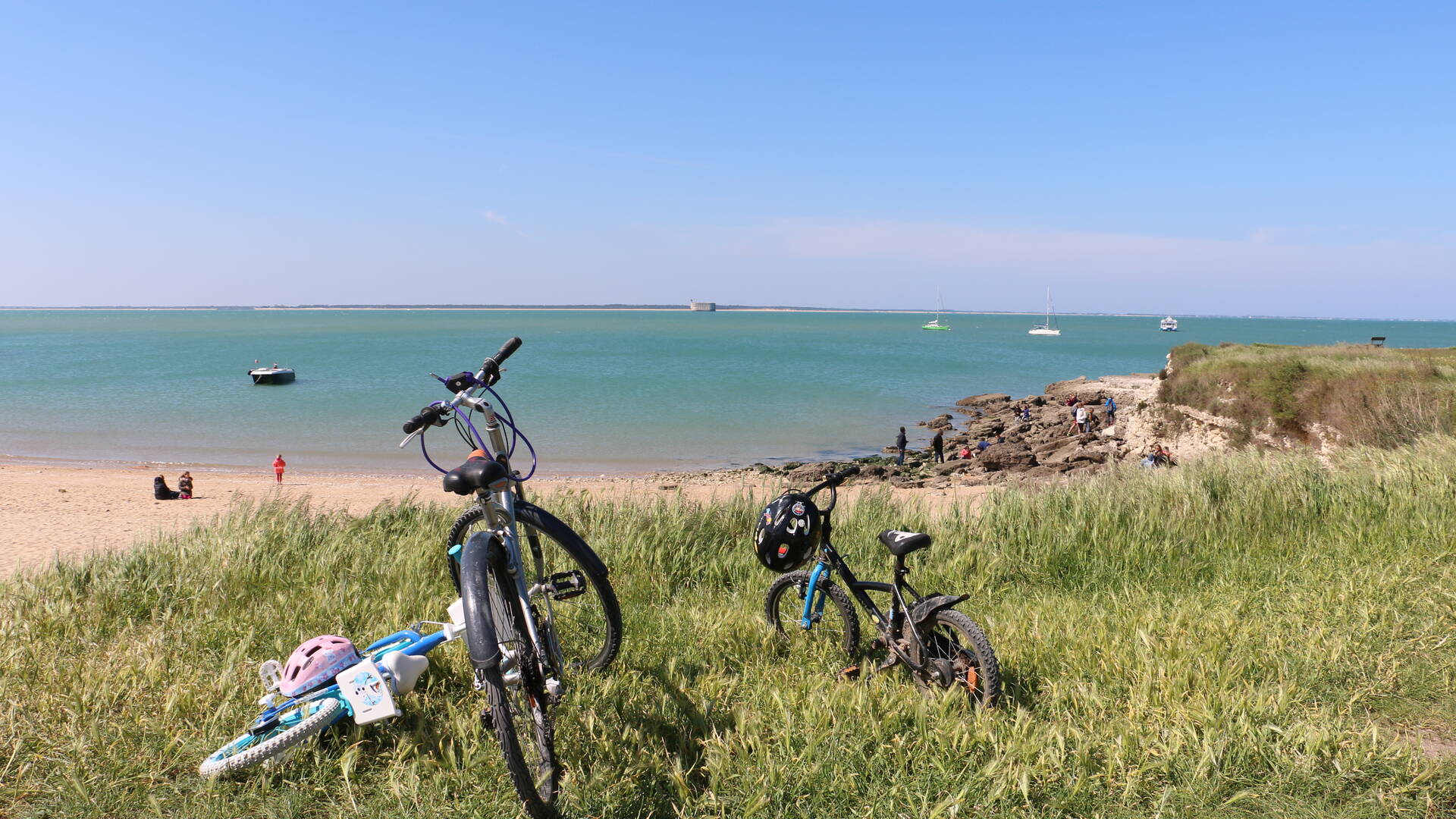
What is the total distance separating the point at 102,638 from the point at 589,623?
8.94ft

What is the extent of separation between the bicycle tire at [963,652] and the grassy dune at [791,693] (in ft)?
0.53

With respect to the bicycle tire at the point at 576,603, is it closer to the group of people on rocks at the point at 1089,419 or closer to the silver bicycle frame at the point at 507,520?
the silver bicycle frame at the point at 507,520

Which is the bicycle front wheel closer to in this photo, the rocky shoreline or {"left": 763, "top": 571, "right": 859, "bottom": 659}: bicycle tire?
{"left": 763, "top": 571, "right": 859, "bottom": 659}: bicycle tire

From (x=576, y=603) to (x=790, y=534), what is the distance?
147 cm

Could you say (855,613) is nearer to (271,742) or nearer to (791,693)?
(791,693)

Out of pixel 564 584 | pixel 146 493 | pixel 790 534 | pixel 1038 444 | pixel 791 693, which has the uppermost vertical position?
pixel 790 534

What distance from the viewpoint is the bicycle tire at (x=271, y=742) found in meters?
3.27

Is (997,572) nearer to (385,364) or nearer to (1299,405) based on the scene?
(1299,405)

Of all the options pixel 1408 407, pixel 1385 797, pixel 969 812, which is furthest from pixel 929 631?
pixel 1408 407

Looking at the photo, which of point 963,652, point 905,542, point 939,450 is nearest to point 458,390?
point 905,542

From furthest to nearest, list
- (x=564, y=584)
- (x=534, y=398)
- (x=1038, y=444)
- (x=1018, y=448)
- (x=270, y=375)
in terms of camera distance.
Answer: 1. (x=270, y=375)
2. (x=534, y=398)
3. (x=1038, y=444)
4. (x=1018, y=448)
5. (x=564, y=584)

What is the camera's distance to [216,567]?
5.70m

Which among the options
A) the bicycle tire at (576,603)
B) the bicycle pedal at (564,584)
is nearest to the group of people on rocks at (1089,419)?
the bicycle tire at (576,603)

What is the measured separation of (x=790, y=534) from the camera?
4.58 m
